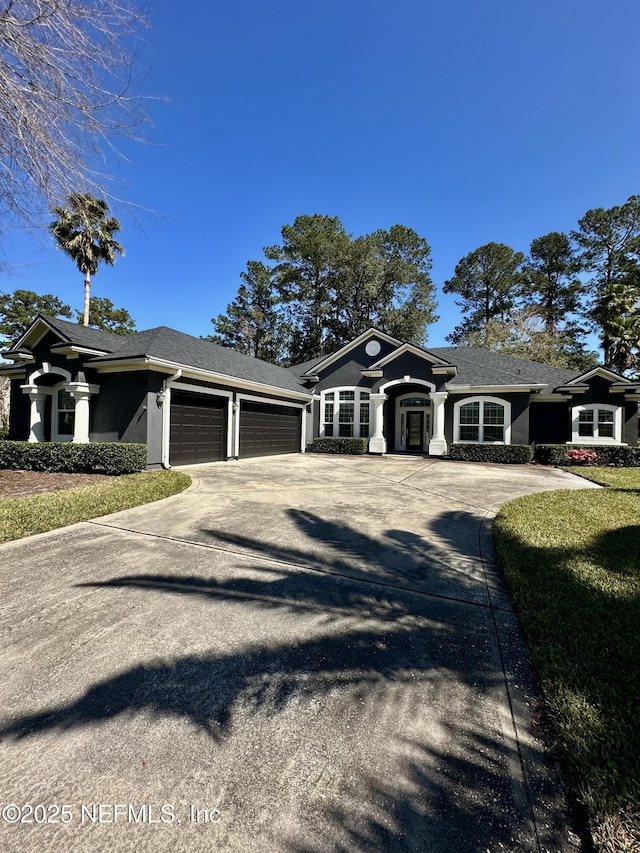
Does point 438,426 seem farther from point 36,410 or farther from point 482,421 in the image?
point 36,410

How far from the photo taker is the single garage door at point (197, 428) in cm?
1252

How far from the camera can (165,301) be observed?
2312 centimetres

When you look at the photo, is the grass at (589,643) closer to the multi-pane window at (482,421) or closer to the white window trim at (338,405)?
the multi-pane window at (482,421)

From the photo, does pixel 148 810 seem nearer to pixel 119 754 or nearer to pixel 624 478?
pixel 119 754

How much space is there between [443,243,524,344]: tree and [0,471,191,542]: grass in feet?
115

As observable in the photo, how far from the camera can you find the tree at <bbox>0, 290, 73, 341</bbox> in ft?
119

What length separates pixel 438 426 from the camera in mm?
17516

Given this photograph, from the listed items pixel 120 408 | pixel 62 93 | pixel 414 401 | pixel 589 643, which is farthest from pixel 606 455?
pixel 62 93

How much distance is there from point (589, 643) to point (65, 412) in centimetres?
1570

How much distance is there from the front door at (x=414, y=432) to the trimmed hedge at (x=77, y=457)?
1349cm

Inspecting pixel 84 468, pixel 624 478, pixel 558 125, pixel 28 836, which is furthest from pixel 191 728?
pixel 558 125

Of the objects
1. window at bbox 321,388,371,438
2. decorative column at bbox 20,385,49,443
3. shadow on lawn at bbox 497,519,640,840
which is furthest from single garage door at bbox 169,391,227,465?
shadow on lawn at bbox 497,519,640,840

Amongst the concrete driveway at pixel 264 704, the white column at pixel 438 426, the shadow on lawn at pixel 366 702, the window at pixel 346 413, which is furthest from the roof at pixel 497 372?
the shadow on lawn at pixel 366 702

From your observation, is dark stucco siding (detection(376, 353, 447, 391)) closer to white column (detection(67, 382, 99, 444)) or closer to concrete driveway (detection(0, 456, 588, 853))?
white column (detection(67, 382, 99, 444))
